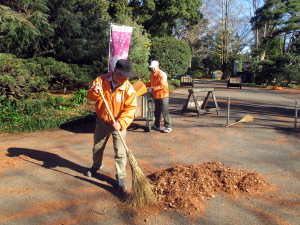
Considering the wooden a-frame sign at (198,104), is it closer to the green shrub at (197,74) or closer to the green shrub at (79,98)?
the green shrub at (79,98)

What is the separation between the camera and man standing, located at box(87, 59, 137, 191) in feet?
12.6

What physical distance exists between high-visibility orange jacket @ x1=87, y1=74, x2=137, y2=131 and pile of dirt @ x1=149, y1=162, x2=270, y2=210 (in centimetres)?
107

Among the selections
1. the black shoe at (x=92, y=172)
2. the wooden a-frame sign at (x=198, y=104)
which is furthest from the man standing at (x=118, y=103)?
the wooden a-frame sign at (x=198, y=104)

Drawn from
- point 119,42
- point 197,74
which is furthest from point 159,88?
point 197,74

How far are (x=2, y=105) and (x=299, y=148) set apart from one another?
757 centimetres

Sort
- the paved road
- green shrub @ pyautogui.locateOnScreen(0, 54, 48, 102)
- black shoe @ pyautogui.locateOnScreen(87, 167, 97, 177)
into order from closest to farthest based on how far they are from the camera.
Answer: the paved road, black shoe @ pyautogui.locateOnScreen(87, 167, 97, 177), green shrub @ pyautogui.locateOnScreen(0, 54, 48, 102)

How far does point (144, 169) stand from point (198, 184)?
51.1 inches

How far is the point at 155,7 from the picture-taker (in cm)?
2692

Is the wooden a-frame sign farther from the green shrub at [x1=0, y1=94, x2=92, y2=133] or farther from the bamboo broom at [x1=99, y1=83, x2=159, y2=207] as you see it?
the bamboo broom at [x1=99, y1=83, x2=159, y2=207]

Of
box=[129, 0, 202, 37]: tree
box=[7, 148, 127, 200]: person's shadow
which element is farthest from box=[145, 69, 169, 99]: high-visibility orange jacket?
box=[129, 0, 202, 37]: tree

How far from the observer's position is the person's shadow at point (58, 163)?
167 inches

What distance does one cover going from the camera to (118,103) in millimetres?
3988

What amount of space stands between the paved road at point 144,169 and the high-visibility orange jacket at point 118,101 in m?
1.12

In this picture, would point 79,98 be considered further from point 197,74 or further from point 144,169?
point 197,74
